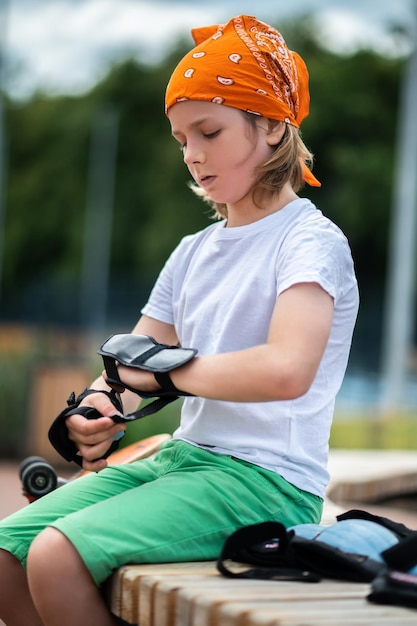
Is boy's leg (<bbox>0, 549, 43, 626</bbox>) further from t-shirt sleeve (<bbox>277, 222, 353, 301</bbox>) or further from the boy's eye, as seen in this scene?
the boy's eye

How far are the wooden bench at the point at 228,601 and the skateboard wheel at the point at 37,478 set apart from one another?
1.03 m

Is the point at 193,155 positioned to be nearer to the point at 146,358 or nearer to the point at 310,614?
the point at 146,358

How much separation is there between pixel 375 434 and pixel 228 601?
27.7ft

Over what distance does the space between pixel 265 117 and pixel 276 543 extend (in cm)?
103

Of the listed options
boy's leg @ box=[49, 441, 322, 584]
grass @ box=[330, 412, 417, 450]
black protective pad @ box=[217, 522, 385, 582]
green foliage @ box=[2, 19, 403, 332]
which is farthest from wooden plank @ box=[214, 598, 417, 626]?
green foliage @ box=[2, 19, 403, 332]

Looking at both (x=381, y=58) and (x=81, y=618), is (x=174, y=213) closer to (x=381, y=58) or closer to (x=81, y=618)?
(x=381, y=58)

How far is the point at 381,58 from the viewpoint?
42.2 meters

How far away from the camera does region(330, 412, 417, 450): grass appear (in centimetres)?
1023

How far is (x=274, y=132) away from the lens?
9.34 feet

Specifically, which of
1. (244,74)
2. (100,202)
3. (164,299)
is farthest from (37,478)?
(100,202)

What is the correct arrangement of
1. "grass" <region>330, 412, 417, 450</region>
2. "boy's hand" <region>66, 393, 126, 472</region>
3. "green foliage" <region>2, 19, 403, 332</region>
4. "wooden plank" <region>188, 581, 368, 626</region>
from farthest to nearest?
"green foliage" <region>2, 19, 403, 332</region> < "grass" <region>330, 412, 417, 450</region> < "boy's hand" <region>66, 393, 126, 472</region> < "wooden plank" <region>188, 581, 368, 626</region>

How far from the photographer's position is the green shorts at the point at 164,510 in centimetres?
246

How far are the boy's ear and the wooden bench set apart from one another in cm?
103

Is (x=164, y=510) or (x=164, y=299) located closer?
(x=164, y=510)
